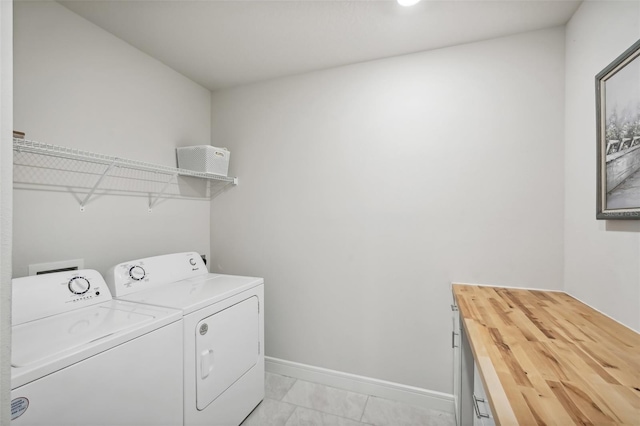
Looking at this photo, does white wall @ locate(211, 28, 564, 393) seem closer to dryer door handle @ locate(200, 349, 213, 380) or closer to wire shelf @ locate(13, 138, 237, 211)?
wire shelf @ locate(13, 138, 237, 211)

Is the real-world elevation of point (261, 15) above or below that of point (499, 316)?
above

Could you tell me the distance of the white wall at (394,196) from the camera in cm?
178

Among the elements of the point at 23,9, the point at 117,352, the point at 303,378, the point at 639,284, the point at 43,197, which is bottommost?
the point at 303,378

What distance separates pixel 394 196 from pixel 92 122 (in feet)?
6.59

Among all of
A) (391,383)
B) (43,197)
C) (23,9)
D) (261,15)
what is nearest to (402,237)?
(391,383)

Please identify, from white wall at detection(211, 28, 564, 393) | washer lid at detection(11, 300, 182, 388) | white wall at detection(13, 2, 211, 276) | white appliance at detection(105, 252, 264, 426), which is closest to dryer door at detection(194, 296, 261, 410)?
white appliance at detection(105, 252, 264, 426)

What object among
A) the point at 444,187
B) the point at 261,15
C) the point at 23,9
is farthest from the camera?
the point at 444,187

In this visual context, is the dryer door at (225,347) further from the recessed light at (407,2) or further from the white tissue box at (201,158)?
the recessed light at (407,2)

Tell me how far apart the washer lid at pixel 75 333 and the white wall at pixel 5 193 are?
0.46 metres

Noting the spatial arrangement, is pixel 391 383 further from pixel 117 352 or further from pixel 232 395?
pixel 117 352

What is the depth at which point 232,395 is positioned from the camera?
1.73 m

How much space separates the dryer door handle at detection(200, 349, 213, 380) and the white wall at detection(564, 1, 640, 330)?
1.90 metres

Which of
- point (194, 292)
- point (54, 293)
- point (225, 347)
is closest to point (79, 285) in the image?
point (54, 293)

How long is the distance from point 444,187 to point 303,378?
1.85 metres
